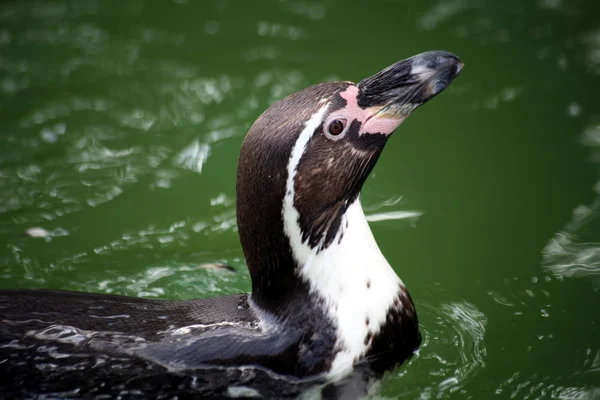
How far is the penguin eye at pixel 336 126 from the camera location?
3.65 metres

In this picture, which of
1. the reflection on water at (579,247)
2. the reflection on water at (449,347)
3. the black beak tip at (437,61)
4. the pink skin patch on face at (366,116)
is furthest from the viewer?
the reflection on water at (579,247)

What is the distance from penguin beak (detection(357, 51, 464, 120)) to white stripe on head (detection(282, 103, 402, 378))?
1.54 ft

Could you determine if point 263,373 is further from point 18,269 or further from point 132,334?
point 18,269

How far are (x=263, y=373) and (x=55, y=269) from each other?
77.0 inches

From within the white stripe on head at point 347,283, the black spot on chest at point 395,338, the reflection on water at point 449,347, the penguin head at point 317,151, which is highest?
the penguin head at point 317,151

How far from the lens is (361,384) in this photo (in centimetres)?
→ 380

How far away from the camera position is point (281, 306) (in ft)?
12.4

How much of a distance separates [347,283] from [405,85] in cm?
91

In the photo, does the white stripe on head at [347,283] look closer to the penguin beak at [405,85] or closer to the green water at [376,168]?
the green water at [376,168]

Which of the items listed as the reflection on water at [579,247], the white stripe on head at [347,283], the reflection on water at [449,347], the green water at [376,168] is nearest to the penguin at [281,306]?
the white stripe on head at [347,283]

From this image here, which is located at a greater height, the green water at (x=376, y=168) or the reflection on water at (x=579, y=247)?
the green water at (x=376, y=168)

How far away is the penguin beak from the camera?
3.77 meters

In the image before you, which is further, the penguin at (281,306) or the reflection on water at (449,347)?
the reflection on water at (449,347)

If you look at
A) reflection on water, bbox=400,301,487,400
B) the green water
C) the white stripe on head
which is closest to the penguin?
the white stripe on head
